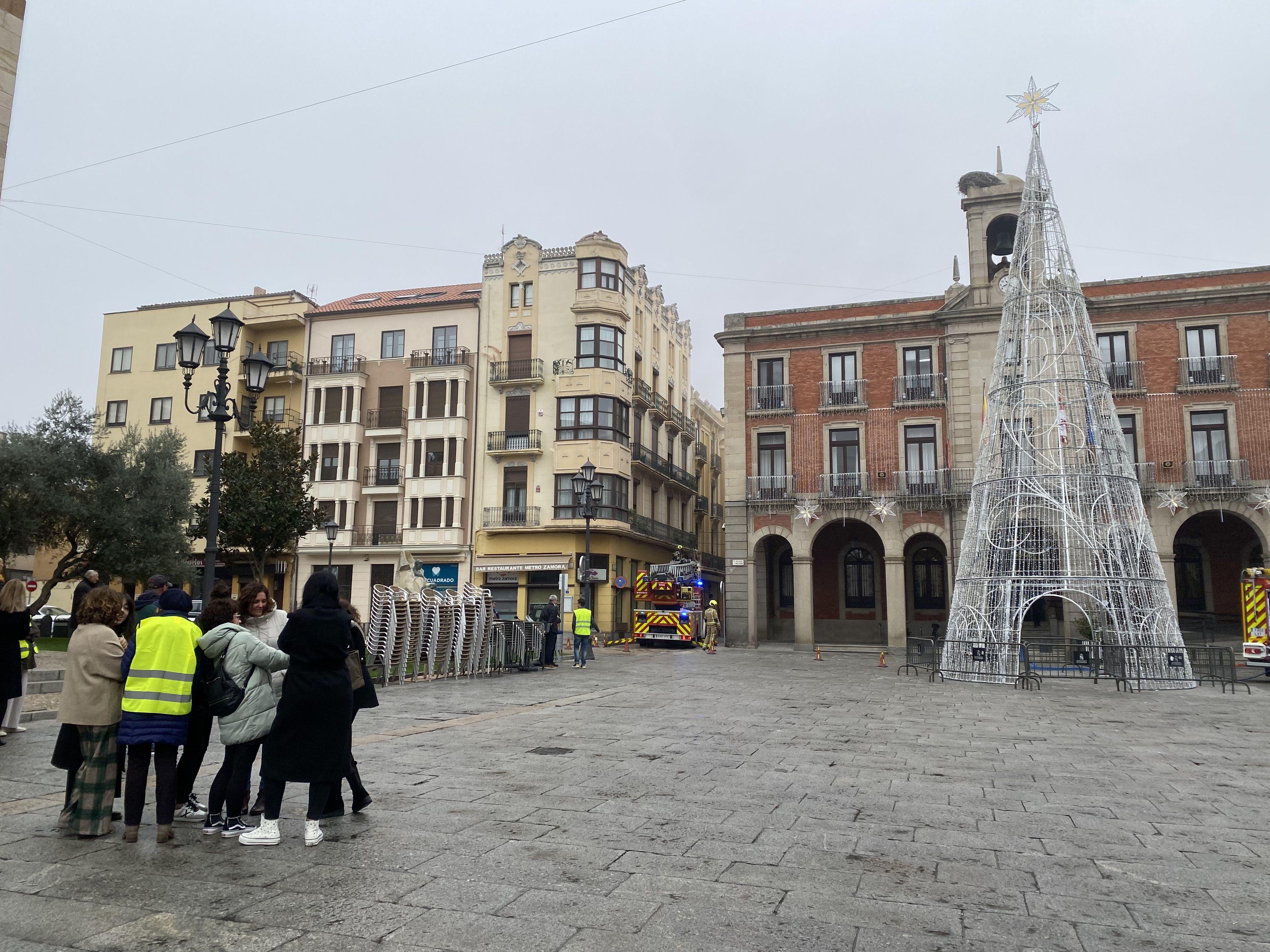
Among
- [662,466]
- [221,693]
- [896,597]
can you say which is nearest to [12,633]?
[221,693]

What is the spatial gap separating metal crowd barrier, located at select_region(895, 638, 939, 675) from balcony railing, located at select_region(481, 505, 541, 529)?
2043cm

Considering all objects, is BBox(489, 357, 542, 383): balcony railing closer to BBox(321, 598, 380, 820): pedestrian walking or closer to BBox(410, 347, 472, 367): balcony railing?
BBox(410, 347, 472, 367): balcony railing

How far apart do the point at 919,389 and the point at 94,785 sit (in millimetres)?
32382

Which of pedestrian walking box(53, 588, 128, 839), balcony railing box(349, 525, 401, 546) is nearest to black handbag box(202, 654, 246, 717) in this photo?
pedestrian walking box(53, 588, 128, 839)

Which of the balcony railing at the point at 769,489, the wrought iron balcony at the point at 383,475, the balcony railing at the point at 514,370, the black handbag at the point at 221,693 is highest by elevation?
the balcony railing at the point at 514,370

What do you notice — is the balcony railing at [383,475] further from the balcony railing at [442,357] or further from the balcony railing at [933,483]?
the balcony railing at [933,483]

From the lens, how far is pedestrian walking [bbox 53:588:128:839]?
5691mm

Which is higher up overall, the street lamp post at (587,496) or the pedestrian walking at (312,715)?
the street lamp post at (587,496)

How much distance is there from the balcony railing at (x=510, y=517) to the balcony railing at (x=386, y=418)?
610cm

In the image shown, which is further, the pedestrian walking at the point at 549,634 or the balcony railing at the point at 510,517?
the balcony railing at the point at 510,517

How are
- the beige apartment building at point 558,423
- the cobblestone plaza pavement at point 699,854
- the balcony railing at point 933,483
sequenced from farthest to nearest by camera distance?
the beige apartment building at point 558,423
the balcony railing at point 933,483
the cobblestone plaza pavement at point 699,854

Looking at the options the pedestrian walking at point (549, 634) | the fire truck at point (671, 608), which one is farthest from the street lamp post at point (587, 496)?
the fire truck at point (671, 608)

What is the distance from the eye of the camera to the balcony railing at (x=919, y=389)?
112ft

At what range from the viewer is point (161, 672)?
224 inches
